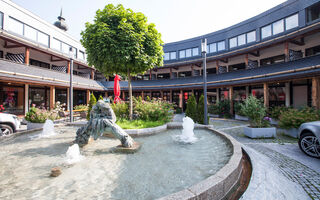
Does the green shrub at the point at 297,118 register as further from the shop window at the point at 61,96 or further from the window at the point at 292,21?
the shop window at the point at 61,96

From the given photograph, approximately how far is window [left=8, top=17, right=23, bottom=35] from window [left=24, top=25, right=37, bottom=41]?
43 cm

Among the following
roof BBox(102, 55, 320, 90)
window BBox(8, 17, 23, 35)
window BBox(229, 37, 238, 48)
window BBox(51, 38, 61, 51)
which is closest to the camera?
roof BBox(102, 55, 320, 90)

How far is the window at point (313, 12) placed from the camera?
41.9ft

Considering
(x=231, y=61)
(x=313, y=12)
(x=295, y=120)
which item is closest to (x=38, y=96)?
(x=295, y=120)

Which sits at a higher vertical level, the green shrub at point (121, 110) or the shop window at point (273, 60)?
the shop window at point (273, 60)

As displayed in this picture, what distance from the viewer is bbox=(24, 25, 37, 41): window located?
1513 centimetres

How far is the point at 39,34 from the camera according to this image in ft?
54.6

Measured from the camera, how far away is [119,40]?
7297 millimetres

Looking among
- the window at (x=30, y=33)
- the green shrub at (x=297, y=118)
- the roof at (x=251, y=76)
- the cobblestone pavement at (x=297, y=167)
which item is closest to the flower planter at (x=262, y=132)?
the green shrub at (x=297, y=118)

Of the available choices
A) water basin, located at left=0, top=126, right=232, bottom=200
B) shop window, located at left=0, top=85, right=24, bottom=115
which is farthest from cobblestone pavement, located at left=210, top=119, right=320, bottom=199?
shop window, located at left=0, top=85, right=24, bottom=115

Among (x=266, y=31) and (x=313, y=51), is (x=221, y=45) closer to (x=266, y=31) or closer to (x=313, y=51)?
(x=266, y=31)

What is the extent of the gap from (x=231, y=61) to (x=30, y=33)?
24706 millimetres

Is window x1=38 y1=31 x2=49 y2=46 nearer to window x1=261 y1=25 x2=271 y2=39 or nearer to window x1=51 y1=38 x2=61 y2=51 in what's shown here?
window x1=51 y1=38 x2=61 y2=51

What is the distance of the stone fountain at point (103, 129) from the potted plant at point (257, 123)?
6.30 metres
